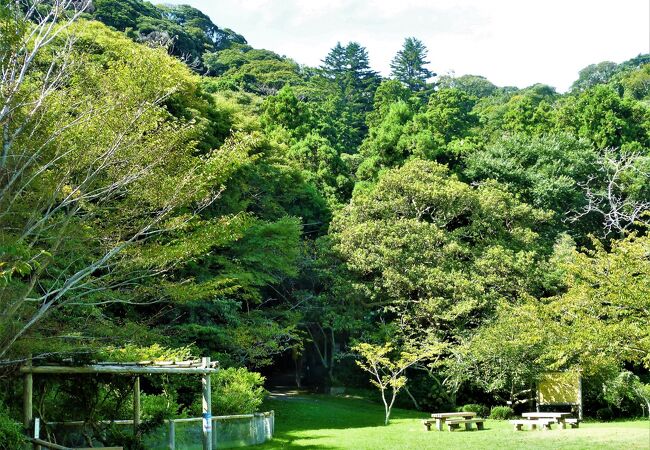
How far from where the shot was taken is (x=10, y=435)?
1041 cm

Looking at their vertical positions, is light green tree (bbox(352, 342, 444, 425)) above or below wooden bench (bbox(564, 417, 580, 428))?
above

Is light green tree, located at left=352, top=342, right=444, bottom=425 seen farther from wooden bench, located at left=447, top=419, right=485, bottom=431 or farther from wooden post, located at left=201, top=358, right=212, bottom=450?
wooden post, located at left=201, top=358, right=212, bottom=450

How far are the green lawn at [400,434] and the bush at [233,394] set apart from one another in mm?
1201

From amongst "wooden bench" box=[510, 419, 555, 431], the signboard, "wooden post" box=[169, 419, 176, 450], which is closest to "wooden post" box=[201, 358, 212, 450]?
"wooden post" box=[169, 419, 176, 450]

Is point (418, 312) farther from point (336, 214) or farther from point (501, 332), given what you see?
point (336, 214)

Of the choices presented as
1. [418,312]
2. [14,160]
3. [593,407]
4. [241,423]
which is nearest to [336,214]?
[418,312]

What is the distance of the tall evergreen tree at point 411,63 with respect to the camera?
63.6 m

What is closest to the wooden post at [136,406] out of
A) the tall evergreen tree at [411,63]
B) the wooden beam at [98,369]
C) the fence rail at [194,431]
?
the fence rail at [194,431]

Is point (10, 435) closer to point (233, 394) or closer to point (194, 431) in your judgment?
point (194, 431)

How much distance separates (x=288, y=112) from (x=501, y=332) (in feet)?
64.4

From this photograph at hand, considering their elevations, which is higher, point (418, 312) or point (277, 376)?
point (418, 312)

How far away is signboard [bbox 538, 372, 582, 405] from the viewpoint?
2450cm

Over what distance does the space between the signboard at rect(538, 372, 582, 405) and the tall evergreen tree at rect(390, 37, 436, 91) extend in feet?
139

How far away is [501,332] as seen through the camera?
79.9 feet
